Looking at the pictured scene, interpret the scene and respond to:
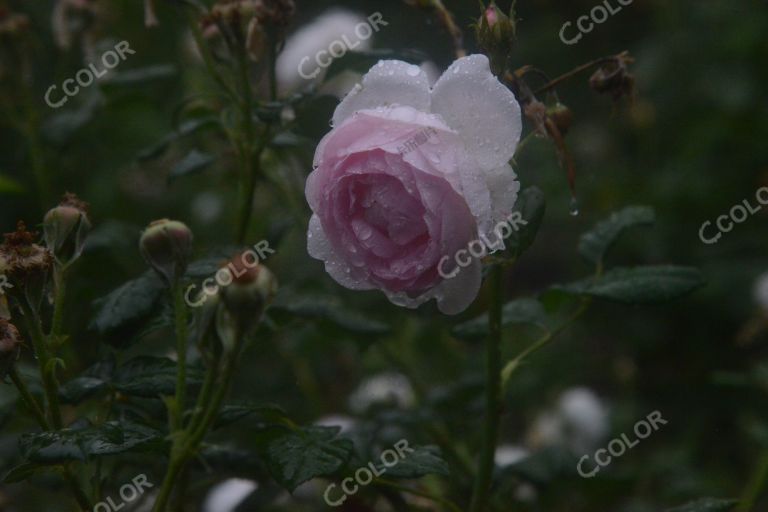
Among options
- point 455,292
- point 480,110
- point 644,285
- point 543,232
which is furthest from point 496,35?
point 543,232

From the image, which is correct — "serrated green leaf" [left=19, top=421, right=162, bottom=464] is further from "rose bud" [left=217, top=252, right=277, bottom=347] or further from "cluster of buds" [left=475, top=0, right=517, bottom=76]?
"cluster of buds" [left=475, top=0, right=517, bottom=76]

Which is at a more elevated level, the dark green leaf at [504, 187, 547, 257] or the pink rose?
the pink rose

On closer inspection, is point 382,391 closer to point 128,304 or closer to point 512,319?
point 512,319

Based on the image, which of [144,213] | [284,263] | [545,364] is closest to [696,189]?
[545,364]

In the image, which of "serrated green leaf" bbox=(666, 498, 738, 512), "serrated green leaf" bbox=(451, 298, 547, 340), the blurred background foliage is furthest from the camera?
the blurred background foliage

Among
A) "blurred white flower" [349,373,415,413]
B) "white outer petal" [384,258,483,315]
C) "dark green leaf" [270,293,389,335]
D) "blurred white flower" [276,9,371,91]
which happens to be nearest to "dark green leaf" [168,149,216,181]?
"dark green leaf" [270,293,389,335]

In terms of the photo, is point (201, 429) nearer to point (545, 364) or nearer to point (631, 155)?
point (545, 364)
